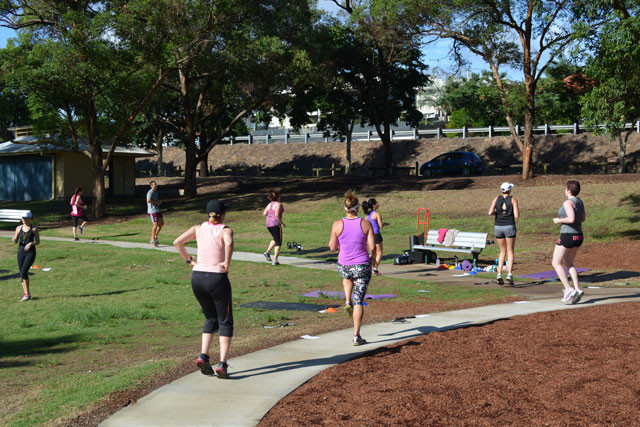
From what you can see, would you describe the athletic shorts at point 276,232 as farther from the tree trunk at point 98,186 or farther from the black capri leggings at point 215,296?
the tree trunk at point 98,186

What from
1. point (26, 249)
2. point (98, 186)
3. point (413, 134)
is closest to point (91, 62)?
point (98, 186)

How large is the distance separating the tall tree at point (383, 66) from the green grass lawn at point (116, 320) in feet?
60.8

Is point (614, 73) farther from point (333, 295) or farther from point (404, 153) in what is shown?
point (404, 153)

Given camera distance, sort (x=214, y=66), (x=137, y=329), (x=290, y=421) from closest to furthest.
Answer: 1. (x=290, y=421)
2. (x=137, y=329)
3. (x=214, y=66)

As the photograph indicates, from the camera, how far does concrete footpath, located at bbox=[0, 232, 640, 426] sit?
5594 mm

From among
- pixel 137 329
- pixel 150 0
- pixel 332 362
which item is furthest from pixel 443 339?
pixel 150 0

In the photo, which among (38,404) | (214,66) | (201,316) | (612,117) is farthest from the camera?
(214,66)

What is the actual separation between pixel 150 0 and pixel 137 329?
20.9 metres

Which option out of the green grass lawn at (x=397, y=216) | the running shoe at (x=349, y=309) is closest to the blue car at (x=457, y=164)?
the green grass lawn at (x=397, y=216)

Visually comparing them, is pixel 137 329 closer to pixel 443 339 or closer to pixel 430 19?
pixel 443 339

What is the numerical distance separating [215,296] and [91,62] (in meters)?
23.6

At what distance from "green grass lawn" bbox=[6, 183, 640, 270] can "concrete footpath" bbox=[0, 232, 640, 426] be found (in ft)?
24.6

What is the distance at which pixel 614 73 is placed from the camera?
20.0m

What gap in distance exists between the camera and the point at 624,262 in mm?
16609
